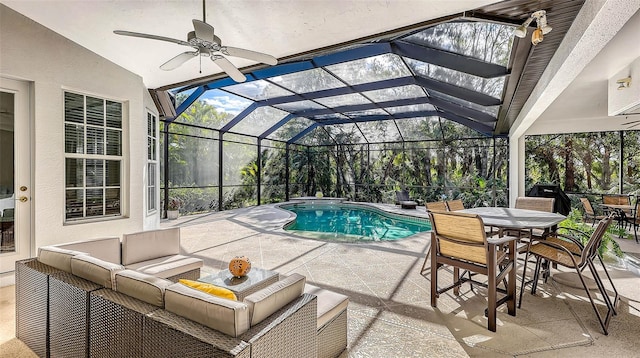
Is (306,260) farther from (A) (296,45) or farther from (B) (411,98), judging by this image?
(B) (411,98)

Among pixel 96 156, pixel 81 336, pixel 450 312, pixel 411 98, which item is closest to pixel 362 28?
pixel 450 312

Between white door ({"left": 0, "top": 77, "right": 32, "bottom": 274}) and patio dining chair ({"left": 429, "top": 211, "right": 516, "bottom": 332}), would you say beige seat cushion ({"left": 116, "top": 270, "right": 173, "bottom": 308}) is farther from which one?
white door ({"left": 0, "top": 77, "right": 32, "bottom": 274})

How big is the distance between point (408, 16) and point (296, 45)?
56.6 inches

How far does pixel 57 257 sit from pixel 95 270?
2.01ft

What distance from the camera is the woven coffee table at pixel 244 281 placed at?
245cm

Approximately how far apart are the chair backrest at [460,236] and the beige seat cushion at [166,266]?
2633mm

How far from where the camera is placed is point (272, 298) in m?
1.55

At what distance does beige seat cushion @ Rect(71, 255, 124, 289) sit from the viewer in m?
1.81

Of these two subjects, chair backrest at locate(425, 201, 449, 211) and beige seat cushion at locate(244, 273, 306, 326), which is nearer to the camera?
beige seat cushion at locate(244, 273, 306, 326)

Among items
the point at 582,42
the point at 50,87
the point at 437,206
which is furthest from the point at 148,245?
the point at 582,42

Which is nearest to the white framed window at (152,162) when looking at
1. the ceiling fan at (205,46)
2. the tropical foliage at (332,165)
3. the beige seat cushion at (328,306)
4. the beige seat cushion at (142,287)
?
the tropical foliage at (332,165)

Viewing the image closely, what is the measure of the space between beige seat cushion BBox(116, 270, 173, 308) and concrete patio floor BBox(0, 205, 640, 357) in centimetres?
136

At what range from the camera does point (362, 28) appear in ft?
10.7

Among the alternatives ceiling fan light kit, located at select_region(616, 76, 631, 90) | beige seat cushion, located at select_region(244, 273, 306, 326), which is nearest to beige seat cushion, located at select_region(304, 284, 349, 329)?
beige seat cushion, located at select_region(244, 273, 306, 326)
